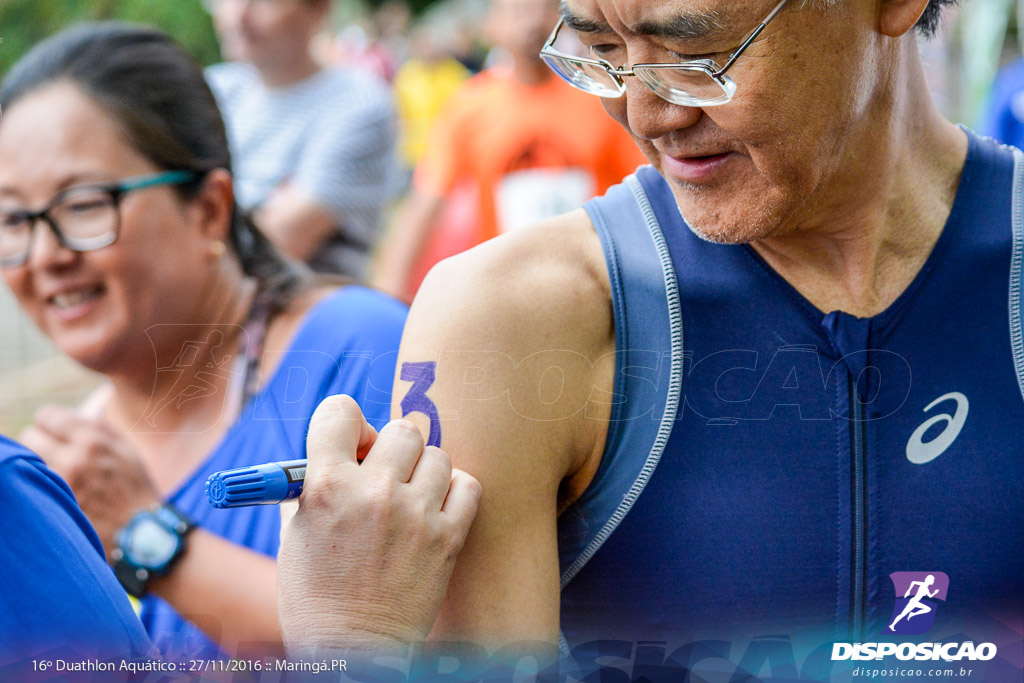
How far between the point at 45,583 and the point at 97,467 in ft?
3.00

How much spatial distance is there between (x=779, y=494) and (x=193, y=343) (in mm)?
1305

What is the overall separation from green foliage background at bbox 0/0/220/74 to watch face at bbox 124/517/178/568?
420cm

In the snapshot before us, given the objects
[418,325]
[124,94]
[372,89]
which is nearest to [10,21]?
[372,89]

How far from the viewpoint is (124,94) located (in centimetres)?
230

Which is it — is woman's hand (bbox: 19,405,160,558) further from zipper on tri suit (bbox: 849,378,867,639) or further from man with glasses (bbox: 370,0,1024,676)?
zipper on tri suit (bbox: 849,378,867,639)

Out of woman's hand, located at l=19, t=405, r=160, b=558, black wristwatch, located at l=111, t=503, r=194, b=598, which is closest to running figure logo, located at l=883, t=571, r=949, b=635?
black wristwatch, located at l=111, t=503, r=194, b=598

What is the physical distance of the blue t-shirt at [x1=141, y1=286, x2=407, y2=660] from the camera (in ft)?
6.35

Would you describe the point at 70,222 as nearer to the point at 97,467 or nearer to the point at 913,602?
the point at 97,467

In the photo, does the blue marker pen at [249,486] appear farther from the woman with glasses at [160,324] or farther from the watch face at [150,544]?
the watch face at [150,544]

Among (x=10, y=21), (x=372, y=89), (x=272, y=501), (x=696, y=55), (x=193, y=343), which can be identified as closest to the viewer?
(x=272, y=501)

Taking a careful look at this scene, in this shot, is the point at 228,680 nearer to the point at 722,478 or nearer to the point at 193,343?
the point at 722,478

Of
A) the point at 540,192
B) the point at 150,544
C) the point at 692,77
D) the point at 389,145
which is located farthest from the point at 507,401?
the point at 389,145

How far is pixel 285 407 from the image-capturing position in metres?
2.02

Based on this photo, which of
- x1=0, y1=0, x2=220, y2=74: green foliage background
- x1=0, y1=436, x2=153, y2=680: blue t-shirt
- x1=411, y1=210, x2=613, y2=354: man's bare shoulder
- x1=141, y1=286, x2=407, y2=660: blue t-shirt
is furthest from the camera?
x1=0, y1=0, x2=220, y2=74: green foliage background
